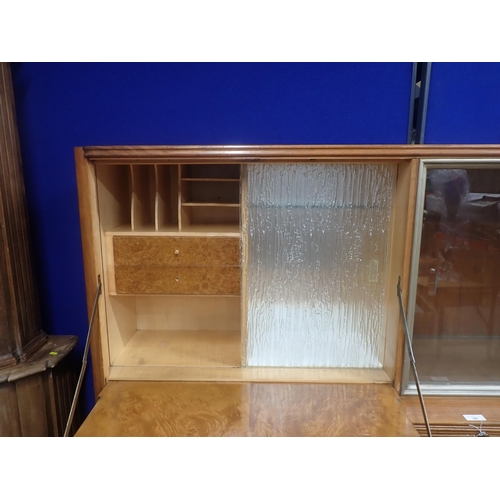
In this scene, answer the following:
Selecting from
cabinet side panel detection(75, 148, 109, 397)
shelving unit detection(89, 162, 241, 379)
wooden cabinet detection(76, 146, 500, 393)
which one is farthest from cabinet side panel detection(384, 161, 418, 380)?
cabinet side panel detection(75, 148, 109, 397)

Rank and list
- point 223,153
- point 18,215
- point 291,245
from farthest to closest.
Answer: point 291,245 < point 18,215 < point 223,153

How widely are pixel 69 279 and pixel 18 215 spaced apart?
342 millimetres

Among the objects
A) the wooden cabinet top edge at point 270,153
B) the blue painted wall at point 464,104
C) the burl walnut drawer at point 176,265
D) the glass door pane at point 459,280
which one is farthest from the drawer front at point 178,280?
the blue painted wall at point 464,104

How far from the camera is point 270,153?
3.97ft

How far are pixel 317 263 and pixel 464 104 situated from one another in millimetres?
820

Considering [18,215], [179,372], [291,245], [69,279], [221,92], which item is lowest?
[179,372]

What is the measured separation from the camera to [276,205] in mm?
1428

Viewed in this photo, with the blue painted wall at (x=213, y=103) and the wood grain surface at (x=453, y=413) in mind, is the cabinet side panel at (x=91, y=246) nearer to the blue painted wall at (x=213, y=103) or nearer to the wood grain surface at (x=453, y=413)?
the blue painted wall at (x=213, y=103)

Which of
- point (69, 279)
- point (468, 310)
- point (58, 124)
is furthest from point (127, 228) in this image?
point (468, 310)

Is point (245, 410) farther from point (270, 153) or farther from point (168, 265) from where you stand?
point (270, 153)

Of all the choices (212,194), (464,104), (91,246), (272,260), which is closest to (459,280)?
(464,104)

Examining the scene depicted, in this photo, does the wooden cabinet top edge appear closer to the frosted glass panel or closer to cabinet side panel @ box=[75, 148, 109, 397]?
cabinet side panel @ box=[75, 148, 109, 397]

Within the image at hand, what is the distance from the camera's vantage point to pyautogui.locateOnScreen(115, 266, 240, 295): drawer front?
1405 millimetres

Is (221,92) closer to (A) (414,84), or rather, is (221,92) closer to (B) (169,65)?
(B) (169,65)
